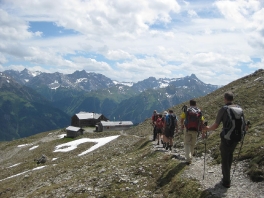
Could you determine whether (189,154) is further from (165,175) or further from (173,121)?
(173,121)

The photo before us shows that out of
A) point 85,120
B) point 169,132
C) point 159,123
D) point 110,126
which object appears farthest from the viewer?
point 85,120

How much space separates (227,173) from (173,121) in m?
9.26

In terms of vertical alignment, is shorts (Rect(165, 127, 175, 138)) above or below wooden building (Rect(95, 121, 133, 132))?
A: above

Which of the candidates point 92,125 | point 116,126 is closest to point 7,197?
point 116,126

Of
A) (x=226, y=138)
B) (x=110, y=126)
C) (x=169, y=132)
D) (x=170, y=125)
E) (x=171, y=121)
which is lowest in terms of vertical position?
(x=110, y=126)

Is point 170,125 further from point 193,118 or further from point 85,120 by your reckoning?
point 85,120

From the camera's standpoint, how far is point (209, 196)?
11.5 metres

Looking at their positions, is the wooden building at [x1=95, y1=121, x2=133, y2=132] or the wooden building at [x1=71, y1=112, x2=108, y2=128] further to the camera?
the wooden building at [x1=71, y1=112, x2=108, y2=128]

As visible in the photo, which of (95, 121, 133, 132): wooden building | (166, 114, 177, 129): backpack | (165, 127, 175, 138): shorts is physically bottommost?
(95, 121, 133, 132): wooden building

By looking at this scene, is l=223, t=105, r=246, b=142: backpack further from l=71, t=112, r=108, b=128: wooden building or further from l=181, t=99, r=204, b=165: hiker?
l=71, t=112, r=108, b=128: wooden building

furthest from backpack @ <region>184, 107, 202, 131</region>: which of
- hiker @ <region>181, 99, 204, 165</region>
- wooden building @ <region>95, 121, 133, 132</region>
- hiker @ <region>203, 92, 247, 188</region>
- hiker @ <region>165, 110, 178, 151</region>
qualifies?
wooden building @ <region>95, 121, 133, 132</region>

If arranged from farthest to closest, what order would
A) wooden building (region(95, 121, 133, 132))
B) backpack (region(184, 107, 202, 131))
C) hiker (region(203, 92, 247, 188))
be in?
wooden building (region(95, 121, 133, 132)), backpack (region(184, 107, 202, 131)), hiker (region(203, 92, 247, 188))

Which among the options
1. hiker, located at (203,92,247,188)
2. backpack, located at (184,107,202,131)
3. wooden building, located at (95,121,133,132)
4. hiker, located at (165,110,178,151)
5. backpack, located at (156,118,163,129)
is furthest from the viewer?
wooden building, located at (95,121,133,132)

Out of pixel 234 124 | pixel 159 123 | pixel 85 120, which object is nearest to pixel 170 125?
pixel 159 123
